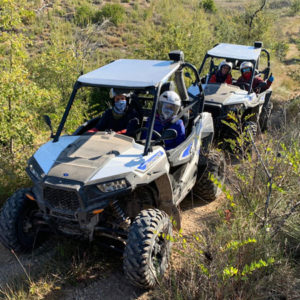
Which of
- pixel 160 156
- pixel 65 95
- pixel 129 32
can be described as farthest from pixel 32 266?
pixel 129 32

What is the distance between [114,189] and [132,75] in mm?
1503

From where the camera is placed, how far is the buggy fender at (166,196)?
3895 mm

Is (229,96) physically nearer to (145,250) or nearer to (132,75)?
(132,75)

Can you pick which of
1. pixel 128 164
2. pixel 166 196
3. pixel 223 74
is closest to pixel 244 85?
pixel 223 74

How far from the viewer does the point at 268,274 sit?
3438 mm

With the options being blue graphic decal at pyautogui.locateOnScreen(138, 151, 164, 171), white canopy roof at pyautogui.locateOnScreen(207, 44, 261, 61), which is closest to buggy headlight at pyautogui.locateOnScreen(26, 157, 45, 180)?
blue graphic decal at pyautogui.locateOnScreen(138, 151, 164, 171)

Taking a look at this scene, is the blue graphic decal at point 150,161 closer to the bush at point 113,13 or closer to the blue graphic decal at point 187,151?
the blue graphic decal at point 187,151

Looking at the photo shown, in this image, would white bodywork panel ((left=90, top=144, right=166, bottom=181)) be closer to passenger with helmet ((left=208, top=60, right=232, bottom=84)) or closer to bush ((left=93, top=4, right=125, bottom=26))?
passenger with helmet ((left=208, top=60, right=232, bottom=84))

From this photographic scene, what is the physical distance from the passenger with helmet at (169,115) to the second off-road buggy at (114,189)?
0.19m

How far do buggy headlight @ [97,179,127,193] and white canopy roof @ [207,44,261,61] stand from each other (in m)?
5.28

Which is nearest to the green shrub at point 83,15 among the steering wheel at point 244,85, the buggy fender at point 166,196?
the steering wheel at point 244,85

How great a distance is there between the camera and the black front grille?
333cm

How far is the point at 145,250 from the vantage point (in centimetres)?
329

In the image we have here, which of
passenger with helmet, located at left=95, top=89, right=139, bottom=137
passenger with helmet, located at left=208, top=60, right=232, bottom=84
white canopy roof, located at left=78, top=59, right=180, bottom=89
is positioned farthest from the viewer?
passenger with helmet, located at left=208, top=60, right=232, bottom=84
